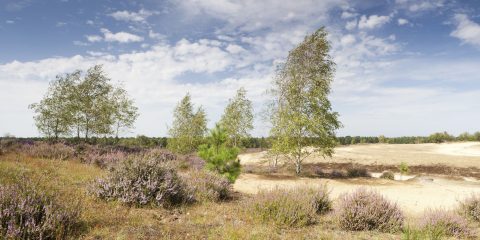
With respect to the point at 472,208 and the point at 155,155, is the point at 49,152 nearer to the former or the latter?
the point at 155,155

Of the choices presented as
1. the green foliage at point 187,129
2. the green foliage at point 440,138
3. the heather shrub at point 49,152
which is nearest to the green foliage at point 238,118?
the green foliage at point 187,129

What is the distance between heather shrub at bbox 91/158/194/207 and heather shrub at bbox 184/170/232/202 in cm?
91

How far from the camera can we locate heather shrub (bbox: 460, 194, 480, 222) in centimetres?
1055

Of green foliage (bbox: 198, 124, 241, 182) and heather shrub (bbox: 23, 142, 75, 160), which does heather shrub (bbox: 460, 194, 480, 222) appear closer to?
green foliage (bbox: 198, 124, 241, 182)

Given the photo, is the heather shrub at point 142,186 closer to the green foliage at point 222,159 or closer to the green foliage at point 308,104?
the green foliage at point 222,159

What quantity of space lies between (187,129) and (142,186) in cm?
3091

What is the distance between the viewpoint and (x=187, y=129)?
1547 inches

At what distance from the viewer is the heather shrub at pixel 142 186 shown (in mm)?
8302

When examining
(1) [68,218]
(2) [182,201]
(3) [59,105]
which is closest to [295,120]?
(2) [182,201]

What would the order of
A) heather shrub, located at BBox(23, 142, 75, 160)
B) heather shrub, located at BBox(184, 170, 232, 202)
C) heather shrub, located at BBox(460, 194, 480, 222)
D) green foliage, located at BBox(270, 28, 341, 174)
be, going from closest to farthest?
heather shrub, located at BBox(184, 170, 232, 202) < heather shrub, located at BBox(460, 194, 480, 222) < heather shrub, located at BBox(23, 142, 75, 160) < green foliage, located at BBox(270, 28, 341, 174)

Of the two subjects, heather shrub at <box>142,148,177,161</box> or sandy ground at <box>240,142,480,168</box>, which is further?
sandy ground at <box>240,142,480,168</box>

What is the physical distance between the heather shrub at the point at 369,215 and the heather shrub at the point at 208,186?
3.89 m

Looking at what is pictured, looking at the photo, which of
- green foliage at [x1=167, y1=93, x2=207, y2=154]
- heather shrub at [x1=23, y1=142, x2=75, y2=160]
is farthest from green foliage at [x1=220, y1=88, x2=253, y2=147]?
heather shrub at [x1=23, y1=142, x2=75, y2=160]

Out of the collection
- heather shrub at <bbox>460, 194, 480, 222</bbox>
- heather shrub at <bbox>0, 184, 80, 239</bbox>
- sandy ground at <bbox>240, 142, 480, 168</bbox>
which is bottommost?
sandy ground at <bbox>240, 142, 480, 168</bbox>
